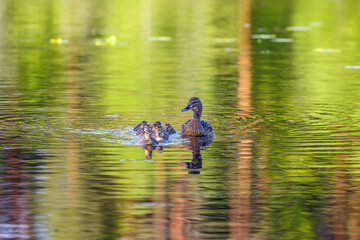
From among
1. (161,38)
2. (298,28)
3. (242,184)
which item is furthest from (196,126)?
(298,28)

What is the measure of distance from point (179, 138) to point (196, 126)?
378 mm

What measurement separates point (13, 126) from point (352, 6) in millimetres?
42271

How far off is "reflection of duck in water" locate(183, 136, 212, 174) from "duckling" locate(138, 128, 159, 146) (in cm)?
62

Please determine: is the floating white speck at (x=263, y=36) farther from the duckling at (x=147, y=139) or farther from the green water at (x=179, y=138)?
the duckling at (x=147, y=139)

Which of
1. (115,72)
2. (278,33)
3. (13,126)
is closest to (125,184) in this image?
(13,126)

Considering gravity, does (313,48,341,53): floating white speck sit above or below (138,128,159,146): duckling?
above

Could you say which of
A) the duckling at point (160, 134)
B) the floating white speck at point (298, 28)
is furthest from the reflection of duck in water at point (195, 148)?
the floating white speck at point (298, 28)

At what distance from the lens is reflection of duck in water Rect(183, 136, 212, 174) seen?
40.8 feet

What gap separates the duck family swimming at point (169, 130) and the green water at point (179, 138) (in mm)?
206

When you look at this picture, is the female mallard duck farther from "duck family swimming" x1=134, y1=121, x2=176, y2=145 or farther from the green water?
"duck family swimming" x1=134, y1=121, x2=176, y2=145

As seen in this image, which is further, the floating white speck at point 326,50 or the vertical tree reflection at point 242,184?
the floating white speck at point 326,50

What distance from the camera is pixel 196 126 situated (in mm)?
15422

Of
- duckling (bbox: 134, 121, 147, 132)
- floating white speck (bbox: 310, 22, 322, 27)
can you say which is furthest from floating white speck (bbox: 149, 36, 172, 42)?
duckling (bbox: 134, 121, 147, 132)

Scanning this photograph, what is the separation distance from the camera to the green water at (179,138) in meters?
9.72
